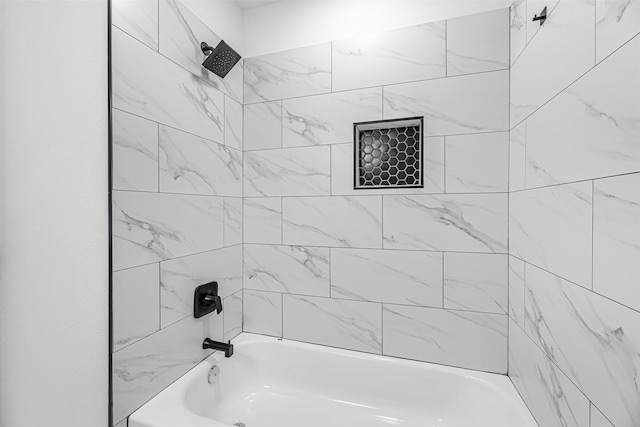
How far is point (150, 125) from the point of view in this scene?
128 centimetres

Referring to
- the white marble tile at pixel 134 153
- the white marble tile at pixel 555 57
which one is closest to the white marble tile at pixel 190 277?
the white marble tile at pixel 134 153

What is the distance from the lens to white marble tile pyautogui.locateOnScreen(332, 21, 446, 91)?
1.56 m

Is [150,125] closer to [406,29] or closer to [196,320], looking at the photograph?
[196,320]

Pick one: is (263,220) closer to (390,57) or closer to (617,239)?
(390,57)

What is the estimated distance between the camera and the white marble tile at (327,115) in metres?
1.66

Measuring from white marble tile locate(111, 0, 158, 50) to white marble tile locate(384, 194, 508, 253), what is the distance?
129cm

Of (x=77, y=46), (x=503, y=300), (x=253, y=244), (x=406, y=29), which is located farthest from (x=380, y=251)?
(x=77, y=46)

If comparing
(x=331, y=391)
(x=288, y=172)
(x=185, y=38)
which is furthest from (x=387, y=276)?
(x=185, y=38)

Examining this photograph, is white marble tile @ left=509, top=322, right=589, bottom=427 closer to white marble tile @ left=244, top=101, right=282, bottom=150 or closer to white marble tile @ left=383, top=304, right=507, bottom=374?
white marble tile @ left=383, top=304, right=507, bottom=374

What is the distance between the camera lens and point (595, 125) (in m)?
0.80

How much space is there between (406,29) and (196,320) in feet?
5.97

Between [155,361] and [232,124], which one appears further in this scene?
[232,124]

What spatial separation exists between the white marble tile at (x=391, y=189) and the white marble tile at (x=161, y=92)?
0.67 meters

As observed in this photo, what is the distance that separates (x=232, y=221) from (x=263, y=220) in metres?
0.18
